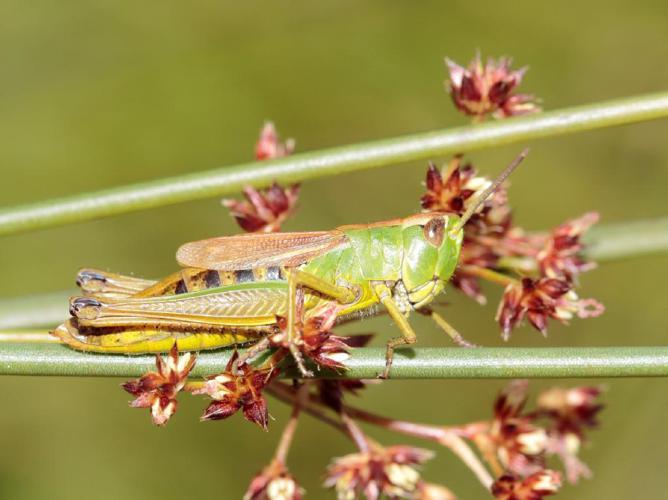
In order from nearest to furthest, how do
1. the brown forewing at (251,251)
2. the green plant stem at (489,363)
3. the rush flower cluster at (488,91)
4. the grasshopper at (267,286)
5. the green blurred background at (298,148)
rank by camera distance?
the green plant stem at (489,363) < the grasshopper at (267,286) < the brown forewing at (251,251) < the rush flower cluster at (488,91) < the green blurred background at (298,148)

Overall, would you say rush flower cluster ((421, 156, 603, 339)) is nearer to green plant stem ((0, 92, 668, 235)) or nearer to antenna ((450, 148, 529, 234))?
antenna ((450, 148, 529, 234))

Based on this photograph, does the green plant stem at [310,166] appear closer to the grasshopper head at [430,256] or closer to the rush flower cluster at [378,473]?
the grasshopper head at [430,256]

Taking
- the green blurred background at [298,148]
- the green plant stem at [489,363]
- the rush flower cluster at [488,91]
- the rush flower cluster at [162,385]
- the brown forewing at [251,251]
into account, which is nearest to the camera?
the green plant stem at [489,363]

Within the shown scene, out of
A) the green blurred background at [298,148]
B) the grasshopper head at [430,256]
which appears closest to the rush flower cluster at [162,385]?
the grasshopper head at [430,256]

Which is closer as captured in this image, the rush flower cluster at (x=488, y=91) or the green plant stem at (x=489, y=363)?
the green plant stem at (x=489, y=363)

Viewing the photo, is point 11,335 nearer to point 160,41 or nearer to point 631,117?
point 631,117

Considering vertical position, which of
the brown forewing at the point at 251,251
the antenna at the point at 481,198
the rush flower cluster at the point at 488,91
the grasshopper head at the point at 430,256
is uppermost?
the rush flower cluster at the point at 488,91

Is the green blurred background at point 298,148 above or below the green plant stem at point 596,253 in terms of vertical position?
above

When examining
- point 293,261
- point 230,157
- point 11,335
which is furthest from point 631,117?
point 230,157
